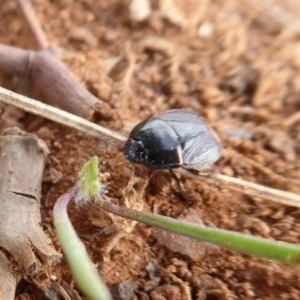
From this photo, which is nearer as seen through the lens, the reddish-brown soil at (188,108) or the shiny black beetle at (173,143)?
the reddish-brown soil at (188,108)

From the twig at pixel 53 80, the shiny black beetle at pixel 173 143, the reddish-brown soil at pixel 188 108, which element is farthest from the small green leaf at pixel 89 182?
the twig at pixel 53 80

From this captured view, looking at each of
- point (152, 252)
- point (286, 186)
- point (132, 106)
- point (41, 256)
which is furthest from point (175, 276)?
point (132, 106)

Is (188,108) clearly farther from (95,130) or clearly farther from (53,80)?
(53,80)

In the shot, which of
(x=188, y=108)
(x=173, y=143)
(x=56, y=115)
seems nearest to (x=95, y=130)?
(x=56, y=115)

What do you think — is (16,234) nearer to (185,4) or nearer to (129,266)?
(129,266)

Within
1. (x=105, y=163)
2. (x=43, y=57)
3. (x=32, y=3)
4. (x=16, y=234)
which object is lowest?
(x=16, y=234)

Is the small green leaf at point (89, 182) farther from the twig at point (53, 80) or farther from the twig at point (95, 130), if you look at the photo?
the twig at point (53, 80)
